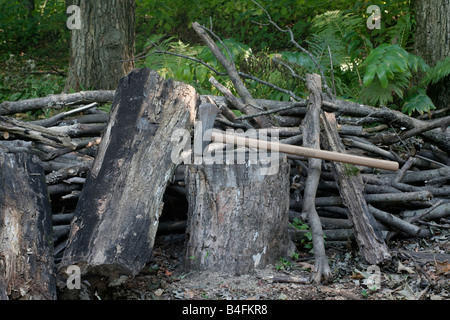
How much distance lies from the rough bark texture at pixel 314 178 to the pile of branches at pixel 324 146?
2cm

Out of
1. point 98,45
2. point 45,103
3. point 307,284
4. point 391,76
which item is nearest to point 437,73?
point 391,76

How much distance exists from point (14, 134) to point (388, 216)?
3.26m

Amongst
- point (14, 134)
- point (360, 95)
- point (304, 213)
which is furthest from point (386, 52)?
point (14, 134)

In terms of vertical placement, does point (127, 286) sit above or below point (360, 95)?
below

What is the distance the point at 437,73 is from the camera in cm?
582

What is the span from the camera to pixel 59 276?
286cm

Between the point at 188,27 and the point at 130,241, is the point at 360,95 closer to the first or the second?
the point at 130,241

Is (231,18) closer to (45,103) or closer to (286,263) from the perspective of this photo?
(45,103)

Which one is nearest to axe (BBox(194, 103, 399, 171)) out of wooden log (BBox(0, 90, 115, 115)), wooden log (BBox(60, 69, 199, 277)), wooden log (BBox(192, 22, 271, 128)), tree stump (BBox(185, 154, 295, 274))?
tree stump (BBox(185, 154, 295, 274))

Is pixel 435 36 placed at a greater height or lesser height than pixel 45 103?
greater

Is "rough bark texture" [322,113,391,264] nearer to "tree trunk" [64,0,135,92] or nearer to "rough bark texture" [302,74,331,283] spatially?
"rough bark texture" [302,74,331,283]

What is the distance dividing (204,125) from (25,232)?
Answer: 1.50 meters

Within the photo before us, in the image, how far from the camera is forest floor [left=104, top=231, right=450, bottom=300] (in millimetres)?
3068

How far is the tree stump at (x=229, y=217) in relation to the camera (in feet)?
11.0
